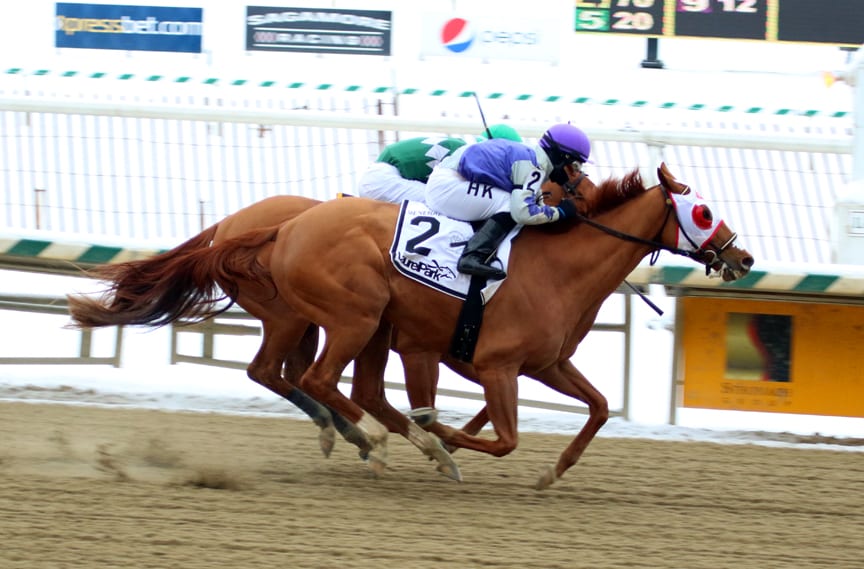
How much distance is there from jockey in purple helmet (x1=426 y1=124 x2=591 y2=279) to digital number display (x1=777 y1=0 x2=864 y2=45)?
15.0 m

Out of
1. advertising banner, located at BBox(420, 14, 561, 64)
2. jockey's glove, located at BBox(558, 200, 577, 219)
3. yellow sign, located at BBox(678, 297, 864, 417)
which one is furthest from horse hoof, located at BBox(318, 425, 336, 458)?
advertising banner, located at BBox(420, 14, 561, 64)

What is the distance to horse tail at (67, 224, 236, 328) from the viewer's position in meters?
6.25

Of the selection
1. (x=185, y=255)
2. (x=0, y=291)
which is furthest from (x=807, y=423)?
(x=0, y=291)

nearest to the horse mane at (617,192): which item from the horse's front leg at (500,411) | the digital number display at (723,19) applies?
the horse's front leg at (500,411)

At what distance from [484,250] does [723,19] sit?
15.2 meters

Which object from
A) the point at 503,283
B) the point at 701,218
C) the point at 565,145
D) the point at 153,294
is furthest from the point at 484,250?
the point at 153,294

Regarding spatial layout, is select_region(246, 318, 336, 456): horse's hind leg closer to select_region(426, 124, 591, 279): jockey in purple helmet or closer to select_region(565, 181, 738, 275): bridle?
select_region(426, 124, 591, 279): jockey in purple helmet

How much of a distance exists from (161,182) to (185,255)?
123 inches

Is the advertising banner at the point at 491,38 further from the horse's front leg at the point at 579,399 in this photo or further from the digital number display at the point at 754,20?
the horse's front leg at the point at 579,399

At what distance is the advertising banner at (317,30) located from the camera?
2042 cm

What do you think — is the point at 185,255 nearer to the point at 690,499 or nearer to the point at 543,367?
the point at 543,367

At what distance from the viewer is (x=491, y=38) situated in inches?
786

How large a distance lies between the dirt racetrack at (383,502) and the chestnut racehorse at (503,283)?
398 mm

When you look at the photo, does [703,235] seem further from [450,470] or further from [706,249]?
[450,470]
